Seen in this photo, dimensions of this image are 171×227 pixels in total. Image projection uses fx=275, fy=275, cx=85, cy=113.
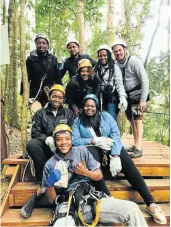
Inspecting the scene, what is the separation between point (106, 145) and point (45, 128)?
→ 990 millimetres

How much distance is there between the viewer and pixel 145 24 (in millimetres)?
15930

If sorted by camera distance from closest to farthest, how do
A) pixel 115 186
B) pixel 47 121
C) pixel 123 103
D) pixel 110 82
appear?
pixel 115 186 < pixel 47 121 < pixel 123 103 < pixel 110 82

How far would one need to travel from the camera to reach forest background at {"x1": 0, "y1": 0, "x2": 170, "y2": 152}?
7.32 m

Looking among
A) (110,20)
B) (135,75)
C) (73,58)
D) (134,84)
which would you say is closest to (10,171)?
(73,58)

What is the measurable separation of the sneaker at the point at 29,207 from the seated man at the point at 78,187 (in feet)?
1.30

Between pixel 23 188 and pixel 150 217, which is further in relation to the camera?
pixel 23 188

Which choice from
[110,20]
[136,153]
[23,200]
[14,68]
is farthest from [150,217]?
[110,20]

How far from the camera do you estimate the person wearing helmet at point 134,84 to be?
14.9 ft

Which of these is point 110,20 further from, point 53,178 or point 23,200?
point 53,178

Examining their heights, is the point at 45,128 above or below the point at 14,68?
below

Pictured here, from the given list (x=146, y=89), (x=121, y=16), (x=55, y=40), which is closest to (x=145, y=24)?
(x=121, y=16)

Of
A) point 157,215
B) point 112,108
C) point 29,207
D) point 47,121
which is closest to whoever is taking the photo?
point 157,215

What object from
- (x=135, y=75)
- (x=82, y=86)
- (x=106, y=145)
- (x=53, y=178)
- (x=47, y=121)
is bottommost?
(x=53, y=178)

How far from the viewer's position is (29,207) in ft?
11.7
